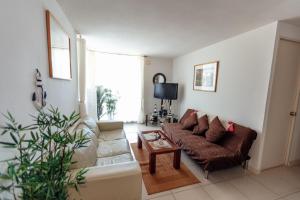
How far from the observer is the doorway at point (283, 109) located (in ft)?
7.25

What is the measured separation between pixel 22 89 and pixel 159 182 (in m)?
1.92

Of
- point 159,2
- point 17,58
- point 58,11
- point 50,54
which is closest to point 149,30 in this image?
point 159,2

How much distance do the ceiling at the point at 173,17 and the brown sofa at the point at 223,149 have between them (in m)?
1.63

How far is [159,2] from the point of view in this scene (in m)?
1.66

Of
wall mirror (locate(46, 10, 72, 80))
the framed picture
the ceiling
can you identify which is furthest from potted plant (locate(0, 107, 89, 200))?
the framed picture

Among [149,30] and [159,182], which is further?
[149,30]

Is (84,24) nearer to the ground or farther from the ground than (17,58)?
farther from the ground

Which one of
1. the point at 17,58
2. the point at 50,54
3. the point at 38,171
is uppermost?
the point at 50,54

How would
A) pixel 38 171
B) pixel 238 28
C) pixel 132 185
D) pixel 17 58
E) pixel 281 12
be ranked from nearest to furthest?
1. pixel 38 171
2. pixel 17 58
3. pixel 132 185
4. pixel 281 12
5. pixel 238 28

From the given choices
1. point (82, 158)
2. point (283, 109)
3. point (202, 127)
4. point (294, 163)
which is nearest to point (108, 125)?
point (82, 158)

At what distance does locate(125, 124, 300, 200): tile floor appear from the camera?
1.81 m

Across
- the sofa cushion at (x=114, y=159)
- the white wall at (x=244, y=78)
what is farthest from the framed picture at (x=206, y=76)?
the sofa cushion at (x=114, y=159)

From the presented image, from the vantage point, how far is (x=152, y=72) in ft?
16.3

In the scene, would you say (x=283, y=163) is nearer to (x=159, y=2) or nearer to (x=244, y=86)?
(x=244, y=86)
